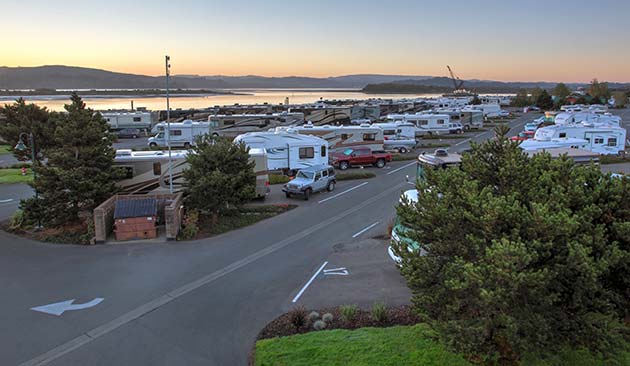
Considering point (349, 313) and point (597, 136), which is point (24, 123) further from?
point (597, 136)

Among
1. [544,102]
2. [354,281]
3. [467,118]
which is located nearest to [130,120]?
[467,118]

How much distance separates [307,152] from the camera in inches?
1188

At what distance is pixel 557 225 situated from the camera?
6.38 metres

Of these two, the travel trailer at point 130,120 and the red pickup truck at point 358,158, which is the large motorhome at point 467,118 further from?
the travel trailer at point 130,120

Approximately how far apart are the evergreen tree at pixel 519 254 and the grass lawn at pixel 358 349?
130 centimetres

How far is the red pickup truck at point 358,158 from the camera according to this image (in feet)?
108

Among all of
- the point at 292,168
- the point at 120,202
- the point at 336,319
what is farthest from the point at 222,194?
the point at 292,168

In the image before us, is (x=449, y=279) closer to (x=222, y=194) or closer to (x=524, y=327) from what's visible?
(x=524, y=327)

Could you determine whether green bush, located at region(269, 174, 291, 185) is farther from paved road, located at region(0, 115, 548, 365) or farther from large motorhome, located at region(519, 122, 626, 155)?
large motorhome, located at region(519, 122, 626, 155)

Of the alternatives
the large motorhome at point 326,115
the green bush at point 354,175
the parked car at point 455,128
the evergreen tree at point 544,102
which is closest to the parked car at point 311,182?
the green bush at point 354,175

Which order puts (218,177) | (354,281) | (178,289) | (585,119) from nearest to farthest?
(178,289) → (354,281) → (218,177) → (585,119)

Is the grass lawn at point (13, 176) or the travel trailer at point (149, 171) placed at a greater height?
the travel trailer at point (149, 171)

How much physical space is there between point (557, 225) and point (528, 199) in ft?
3.48

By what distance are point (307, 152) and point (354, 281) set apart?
57.4 feet
